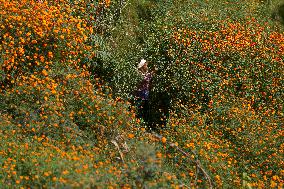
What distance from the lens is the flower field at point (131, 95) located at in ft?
16.1

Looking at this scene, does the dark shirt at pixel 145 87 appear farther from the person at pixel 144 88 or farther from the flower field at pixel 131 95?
the flower field at pixel 131 95

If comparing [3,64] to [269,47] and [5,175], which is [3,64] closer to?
[5,175]

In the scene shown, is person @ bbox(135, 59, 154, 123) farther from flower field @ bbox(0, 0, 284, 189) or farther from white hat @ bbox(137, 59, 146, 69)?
flower field @ bbox(0, 0, 284, 189)

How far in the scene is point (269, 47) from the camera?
8680 mm

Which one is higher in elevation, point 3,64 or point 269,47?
point 269,47

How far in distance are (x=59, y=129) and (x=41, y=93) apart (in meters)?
0.56

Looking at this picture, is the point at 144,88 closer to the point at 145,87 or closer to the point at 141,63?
the point at 145,87

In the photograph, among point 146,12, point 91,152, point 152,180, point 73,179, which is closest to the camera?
point 73,179

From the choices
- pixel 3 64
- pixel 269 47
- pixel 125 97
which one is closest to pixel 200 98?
pixel 125 97

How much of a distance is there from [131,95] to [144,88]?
1.90 ft

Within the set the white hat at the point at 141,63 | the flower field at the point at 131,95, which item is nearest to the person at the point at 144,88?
the white hat at the point at 141,63

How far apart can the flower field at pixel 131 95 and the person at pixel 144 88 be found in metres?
0.14

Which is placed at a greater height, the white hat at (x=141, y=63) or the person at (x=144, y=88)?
the white hat at (x=141, y=63)

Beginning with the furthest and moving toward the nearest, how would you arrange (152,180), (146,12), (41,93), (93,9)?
1. (146,12)
2. (93,9)
3. (41,93)
4. (152,180)
